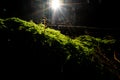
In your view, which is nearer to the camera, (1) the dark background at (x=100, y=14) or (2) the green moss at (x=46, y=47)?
(2) the green moss at (x=46, y=47)

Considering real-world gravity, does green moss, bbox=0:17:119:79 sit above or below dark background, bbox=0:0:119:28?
below

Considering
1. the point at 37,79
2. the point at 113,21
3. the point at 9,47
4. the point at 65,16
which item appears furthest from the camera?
the point at 65,16

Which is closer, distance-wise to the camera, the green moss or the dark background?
the green moss

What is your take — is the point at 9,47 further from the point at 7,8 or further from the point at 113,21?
the point at 7,8

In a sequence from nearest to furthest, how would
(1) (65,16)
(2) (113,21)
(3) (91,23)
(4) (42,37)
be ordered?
(4) (42,37) → (2) (113,21) → (3) (91,23) → (1) (65,16)

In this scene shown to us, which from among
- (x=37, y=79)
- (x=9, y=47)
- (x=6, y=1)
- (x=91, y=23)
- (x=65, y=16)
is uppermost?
(x=6, y=1)

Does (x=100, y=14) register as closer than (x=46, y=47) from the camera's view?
No

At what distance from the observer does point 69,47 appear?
308 centimetres

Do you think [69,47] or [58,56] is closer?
[58,56]

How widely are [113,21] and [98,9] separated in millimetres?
2168

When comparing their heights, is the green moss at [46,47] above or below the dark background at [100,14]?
below

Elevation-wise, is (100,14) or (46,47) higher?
(100,14)

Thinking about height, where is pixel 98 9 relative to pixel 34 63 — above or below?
above

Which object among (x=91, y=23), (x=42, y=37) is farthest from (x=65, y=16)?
(x=42, y=37)
